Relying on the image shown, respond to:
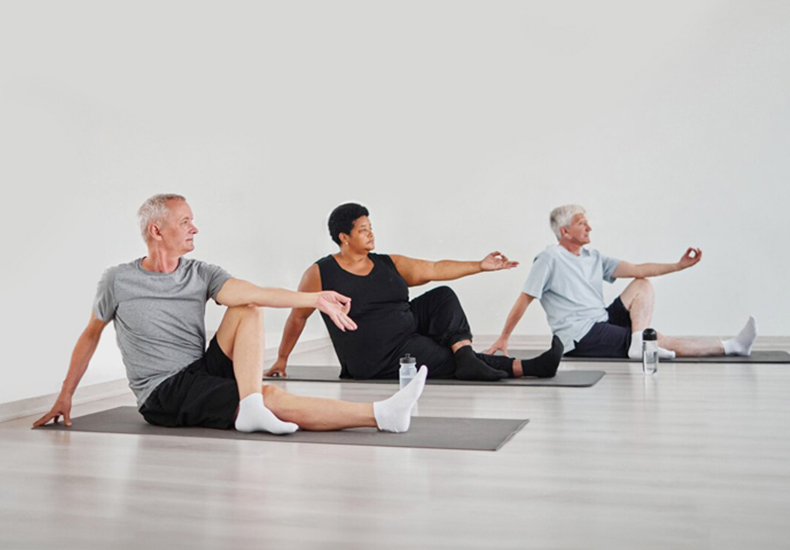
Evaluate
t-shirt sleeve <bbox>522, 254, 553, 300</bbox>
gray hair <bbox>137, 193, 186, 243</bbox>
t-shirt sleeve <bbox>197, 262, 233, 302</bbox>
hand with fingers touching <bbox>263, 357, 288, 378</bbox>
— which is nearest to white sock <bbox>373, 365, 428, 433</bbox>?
t-shirt sleeve <bbox>197, 262, 233, 302</bbox>

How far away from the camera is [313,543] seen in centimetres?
191

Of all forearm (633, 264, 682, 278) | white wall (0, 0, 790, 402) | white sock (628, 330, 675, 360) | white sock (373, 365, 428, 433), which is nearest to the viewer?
white sock (373, 365, 428, 433)

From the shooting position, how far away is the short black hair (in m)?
4.44

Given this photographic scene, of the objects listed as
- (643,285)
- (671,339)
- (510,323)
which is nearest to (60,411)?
(510,323)

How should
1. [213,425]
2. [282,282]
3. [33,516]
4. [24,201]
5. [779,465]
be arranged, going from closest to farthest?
1. [33,516]
2. [779,465]
3. [213,425]
4. [24,201]
5. [282,282]

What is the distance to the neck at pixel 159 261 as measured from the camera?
129 inches

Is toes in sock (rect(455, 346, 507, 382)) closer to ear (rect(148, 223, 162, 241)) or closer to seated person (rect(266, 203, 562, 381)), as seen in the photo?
seated person (rect(266, 203, 562, 381))

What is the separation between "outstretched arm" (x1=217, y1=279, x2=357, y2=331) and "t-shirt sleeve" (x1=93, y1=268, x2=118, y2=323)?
363 millimetres

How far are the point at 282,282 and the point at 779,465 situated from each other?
14.2ft

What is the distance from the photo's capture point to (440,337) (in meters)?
4.60

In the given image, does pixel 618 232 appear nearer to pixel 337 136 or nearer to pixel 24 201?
pixel 337 136

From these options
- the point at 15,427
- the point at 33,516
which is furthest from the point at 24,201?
the point at 33,516

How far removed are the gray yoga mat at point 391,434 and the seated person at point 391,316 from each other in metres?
1.08

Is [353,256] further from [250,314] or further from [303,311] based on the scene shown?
[250,314]
